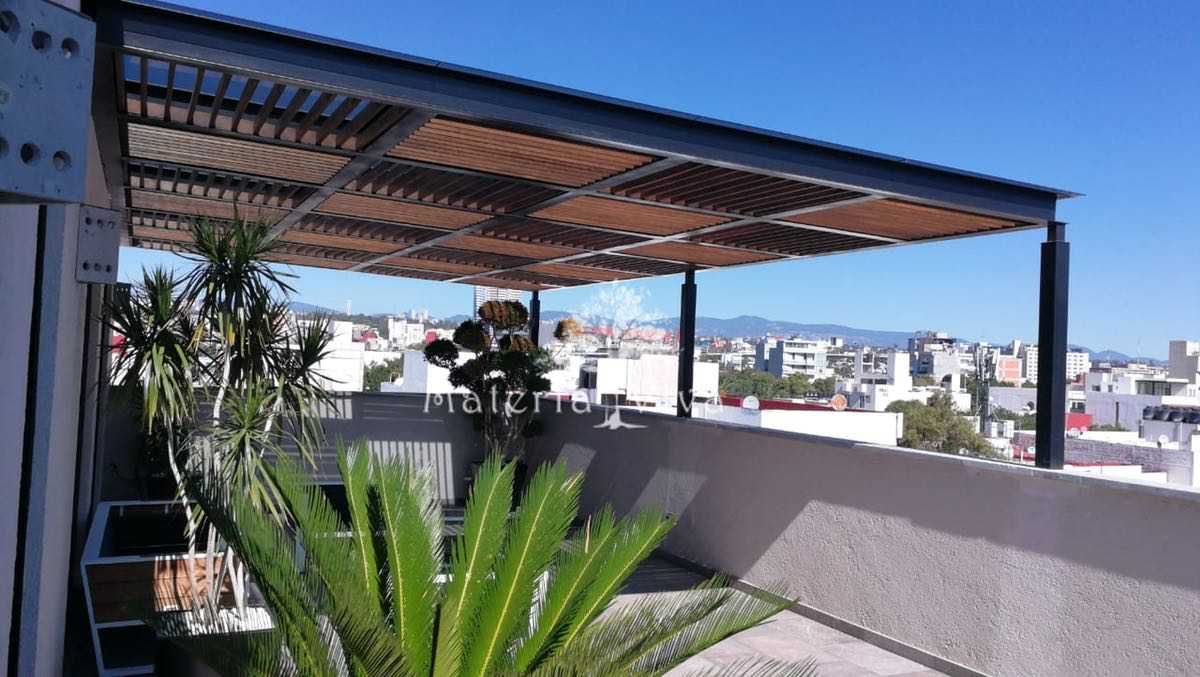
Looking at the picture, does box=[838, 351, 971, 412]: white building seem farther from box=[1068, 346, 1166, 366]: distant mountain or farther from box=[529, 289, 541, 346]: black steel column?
box=[529, 289, 541, 346]: black steel column

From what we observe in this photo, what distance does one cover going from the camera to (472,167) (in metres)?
5.08

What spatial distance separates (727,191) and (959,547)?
2.53m

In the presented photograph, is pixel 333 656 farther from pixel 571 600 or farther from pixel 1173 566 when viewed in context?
pixel 1173 566

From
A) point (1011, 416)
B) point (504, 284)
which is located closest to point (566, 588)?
point (504, 284)

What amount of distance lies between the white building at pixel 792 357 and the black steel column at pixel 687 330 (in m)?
43.1

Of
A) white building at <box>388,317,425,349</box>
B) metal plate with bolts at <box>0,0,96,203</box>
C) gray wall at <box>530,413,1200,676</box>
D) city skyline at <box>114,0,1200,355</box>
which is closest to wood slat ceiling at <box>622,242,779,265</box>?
gray wall at <box>530,413,1200,676</box>

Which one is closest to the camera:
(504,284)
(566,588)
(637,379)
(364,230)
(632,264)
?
(566,588)

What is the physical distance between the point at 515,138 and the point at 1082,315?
269 ft

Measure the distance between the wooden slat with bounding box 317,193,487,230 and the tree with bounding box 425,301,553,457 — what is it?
308cm

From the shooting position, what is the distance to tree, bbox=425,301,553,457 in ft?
33.1

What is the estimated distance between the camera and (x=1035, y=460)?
5426mm

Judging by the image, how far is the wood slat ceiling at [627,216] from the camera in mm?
5949

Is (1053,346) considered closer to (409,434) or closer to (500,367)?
(500,367)

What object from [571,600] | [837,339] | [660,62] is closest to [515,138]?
[571,600]
